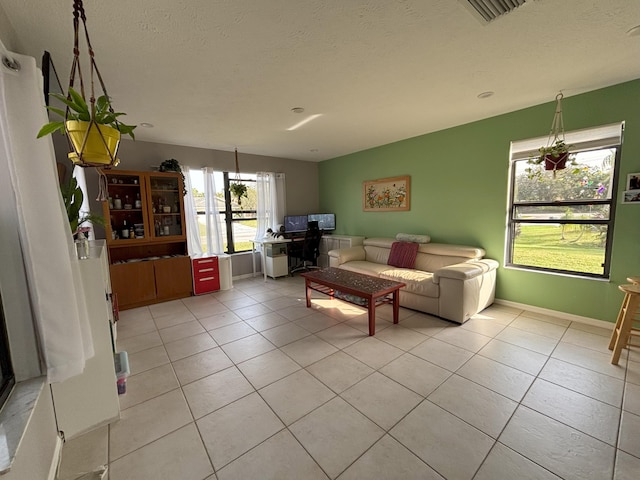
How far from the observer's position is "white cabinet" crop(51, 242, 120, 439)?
157cm

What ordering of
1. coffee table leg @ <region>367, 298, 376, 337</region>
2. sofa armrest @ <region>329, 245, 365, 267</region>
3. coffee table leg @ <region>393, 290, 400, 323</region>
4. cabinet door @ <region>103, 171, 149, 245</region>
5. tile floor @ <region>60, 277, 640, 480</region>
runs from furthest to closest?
sofa armrest @ <region>329, 245, 365, 267</region>, cabinet door @ <region>103, 171, 149, 245</region>, coffee table leg @ <region>393, 290, 400, 323</region>, coffee table leg @ <region>367, 298, 376, 337</region>, tile floor @ <region>60, 277, 640, 480</region>

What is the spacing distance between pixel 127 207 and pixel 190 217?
33.9 inches

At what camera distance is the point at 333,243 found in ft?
17.7

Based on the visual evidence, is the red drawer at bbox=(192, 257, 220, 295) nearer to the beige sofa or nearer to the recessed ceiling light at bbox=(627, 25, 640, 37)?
the beige sofa

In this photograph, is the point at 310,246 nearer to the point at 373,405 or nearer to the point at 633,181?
the point at 373,405

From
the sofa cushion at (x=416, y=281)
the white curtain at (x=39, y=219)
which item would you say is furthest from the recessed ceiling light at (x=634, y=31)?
the white curtain at (x=39, y=219)

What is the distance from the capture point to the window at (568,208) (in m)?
2.71

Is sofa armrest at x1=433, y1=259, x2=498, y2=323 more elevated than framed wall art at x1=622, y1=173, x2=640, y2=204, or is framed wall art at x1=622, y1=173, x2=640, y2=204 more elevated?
framed wall art at x1=622, y1=173, x2=640, y2=204

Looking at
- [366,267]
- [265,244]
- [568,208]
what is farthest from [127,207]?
[568,208]

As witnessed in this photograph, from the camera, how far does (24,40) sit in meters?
1.63

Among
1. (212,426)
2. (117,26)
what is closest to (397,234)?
(212,426)

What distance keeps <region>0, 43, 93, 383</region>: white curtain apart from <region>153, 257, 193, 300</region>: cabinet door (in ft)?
9.37

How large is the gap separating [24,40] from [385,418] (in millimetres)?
3322

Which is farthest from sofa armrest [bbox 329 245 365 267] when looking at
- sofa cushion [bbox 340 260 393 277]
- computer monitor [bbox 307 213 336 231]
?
computer monitor [bbox 307 213 336 231]
